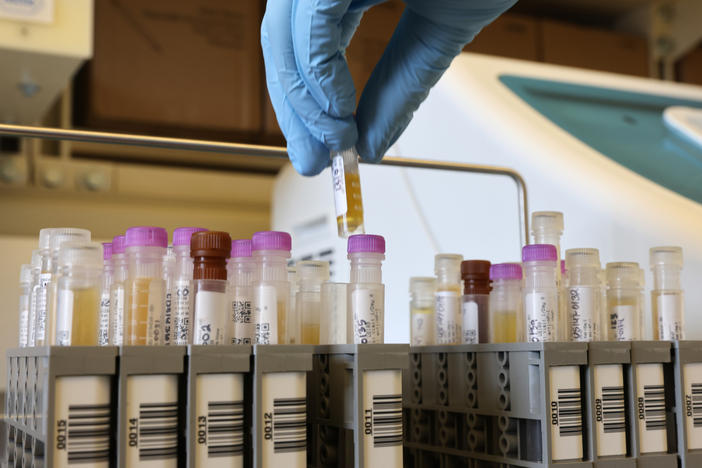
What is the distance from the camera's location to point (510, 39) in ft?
9.02

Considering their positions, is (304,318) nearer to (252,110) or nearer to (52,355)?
(52,355)

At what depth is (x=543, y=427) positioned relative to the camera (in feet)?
2.70

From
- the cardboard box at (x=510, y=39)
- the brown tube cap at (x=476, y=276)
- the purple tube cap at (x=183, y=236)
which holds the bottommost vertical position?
the brown tube cap at (x=476, y=276)

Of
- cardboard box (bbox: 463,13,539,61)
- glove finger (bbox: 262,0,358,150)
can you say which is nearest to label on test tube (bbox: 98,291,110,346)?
glove finger (bbox: 262,0,358,150)

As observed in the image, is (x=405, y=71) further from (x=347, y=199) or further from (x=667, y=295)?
(x=667, y=295)

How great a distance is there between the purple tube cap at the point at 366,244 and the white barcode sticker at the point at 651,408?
33 cm

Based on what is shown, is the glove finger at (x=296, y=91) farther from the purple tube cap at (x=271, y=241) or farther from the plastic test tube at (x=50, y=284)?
the plastic test tube at (x=50, y=284)

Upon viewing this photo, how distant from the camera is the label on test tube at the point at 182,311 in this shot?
2.69 feet

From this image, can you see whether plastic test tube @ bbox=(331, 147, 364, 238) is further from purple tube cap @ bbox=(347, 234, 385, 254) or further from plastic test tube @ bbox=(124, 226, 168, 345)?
plastic test tube @ bbox=(124, 226, 168, 345)

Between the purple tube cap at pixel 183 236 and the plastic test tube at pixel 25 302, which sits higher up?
the purple tube cap at pixel 183 236

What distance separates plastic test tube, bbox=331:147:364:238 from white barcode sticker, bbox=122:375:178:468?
0.30 m

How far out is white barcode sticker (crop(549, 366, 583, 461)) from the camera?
2.73 feet

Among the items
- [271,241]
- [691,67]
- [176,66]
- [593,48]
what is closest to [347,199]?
[271,241]

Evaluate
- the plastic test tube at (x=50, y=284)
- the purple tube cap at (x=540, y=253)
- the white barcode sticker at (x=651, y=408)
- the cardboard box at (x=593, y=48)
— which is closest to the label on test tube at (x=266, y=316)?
the plastic test tube at (x=50, y=284)
